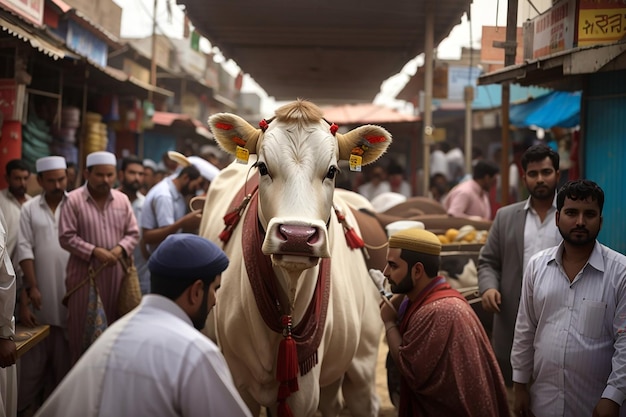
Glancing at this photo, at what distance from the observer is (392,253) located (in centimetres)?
351

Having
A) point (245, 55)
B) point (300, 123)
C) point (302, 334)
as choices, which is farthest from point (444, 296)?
point (245, 55)

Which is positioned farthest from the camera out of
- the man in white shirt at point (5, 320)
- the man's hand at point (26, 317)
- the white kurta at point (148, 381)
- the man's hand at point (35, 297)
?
the man's hand at point (35, 297)

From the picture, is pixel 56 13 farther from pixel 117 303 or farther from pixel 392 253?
pixel 392 253

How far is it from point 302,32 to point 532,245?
6.72 m

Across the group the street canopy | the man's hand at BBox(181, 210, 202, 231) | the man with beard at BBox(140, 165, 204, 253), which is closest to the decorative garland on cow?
the man's hand at BBox(181, 210, 202, 231)

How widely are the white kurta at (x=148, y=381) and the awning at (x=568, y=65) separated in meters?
3.43

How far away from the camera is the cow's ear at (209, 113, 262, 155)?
3984 millimetres

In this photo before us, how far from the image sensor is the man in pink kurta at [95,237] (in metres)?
5.33

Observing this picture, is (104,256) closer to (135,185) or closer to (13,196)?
(13,196)

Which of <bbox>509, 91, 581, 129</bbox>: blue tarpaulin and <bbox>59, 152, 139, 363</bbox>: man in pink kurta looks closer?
<bbox>59, 152, 139, 363</bbox>: man in pink kurta

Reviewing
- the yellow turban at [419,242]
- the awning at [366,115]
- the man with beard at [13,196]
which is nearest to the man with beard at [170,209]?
the man with beard at [13,196]

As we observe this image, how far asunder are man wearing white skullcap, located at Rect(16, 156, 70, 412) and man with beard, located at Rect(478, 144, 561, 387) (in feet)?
11.4

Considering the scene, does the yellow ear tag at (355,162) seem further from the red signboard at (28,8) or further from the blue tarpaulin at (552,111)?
the blue tarpaulin at (552,111)

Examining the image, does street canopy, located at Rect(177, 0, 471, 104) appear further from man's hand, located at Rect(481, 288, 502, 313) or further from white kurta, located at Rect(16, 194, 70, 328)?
man's hand, located at Rect(481, 288, 502, 313)
